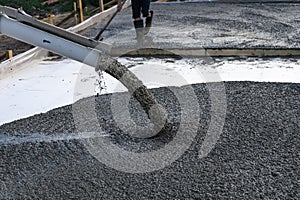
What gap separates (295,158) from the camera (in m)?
2.41

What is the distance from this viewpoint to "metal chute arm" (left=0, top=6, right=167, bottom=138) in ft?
8.41

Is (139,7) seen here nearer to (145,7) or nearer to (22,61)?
(145,7)

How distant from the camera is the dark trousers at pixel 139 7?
16.9ft

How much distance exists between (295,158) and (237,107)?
0.78 meters

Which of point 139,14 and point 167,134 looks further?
point 139,14

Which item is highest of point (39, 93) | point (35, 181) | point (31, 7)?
point (35, 181)

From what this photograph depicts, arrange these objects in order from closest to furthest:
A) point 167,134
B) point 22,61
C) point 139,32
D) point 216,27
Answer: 1. point 167,134
2. point 22,61
3. point 139,32
4. point 216,27

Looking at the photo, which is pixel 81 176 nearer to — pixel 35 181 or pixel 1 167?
pixel 35 181

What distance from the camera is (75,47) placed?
2545mm

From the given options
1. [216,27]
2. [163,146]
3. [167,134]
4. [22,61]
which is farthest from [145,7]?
[163,146]

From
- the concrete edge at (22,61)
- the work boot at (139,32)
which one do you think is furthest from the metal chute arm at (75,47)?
the work boot at (139,32)

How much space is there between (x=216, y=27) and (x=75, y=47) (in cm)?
362

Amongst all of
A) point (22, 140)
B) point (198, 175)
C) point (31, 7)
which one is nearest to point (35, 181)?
point (22, 140)

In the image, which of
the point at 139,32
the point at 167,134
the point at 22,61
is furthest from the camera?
the point at 139,32
